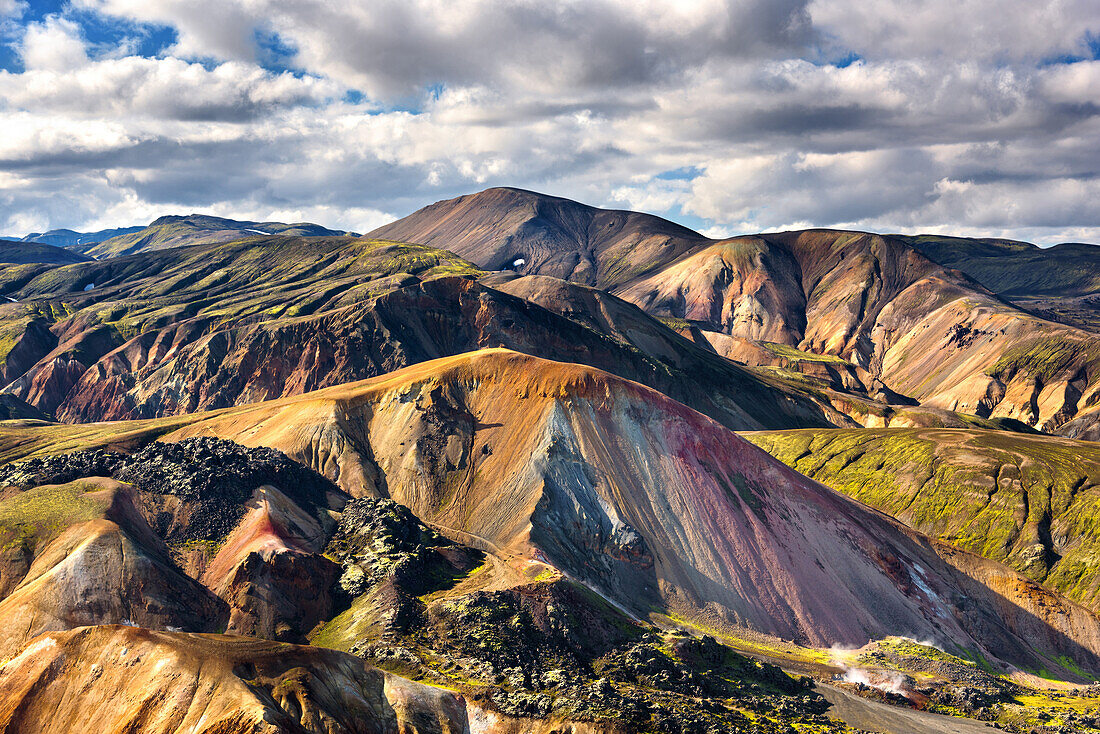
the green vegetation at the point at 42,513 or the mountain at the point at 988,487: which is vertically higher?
the green vegetation at the point at 42,513

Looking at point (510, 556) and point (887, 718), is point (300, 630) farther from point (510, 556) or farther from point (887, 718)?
point (887, 718)

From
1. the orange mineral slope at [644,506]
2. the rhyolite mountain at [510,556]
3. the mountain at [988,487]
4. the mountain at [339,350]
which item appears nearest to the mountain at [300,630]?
the rhyolite mountain at [510,556]

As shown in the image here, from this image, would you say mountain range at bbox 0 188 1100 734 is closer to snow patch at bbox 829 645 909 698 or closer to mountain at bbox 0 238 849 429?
snow patch at bbox 829 645 909 698

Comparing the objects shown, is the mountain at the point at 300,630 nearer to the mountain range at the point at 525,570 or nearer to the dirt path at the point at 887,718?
the mountain range at the point at 525,570

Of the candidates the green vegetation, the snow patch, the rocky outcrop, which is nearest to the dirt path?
the snow patch

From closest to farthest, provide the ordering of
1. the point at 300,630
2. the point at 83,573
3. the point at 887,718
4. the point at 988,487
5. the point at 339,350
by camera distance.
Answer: the point at 83,573 < the point at 300,630 < the point at 887,718 < the point at 988,487 < the point at 339,350

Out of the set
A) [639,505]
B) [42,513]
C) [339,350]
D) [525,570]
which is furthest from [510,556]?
[339,350]
